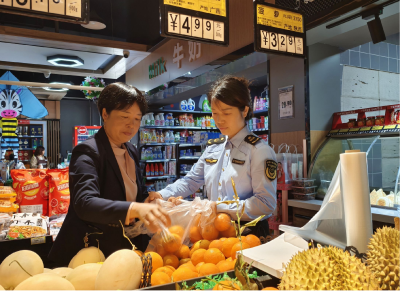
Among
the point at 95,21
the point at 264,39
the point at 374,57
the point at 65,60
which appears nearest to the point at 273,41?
the point at 264,39

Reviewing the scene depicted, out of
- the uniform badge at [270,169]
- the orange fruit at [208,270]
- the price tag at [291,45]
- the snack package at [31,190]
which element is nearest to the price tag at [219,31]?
the price tag at [291,45]

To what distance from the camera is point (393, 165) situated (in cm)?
417

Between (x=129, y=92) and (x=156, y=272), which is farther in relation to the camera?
(x=129, y=92)

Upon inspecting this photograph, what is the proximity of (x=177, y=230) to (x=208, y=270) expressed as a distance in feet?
1.45

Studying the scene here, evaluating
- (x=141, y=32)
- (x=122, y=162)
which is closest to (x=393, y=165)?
(x=122, y=162)

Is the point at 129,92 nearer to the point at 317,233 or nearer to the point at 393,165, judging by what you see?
the point at 317,233

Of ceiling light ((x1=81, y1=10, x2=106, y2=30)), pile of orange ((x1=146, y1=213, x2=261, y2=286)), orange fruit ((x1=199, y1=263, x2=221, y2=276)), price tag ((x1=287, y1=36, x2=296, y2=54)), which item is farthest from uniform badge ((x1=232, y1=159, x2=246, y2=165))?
ceiling light ((x1=81, y1=10, x2=106, y2=30))

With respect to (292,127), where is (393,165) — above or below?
below

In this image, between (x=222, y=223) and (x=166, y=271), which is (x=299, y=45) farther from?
(x=166, y=271)

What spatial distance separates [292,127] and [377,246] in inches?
143

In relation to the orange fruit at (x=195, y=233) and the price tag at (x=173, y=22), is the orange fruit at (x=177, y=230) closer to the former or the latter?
the orange fruit at (x=195, y=233)

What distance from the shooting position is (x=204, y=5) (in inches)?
A: 92.7

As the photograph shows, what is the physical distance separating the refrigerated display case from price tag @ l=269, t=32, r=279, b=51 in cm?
172

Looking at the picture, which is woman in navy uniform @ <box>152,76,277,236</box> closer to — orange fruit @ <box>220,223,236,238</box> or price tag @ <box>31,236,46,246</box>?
orange fruit @ <box>220,223,236,238</box>
